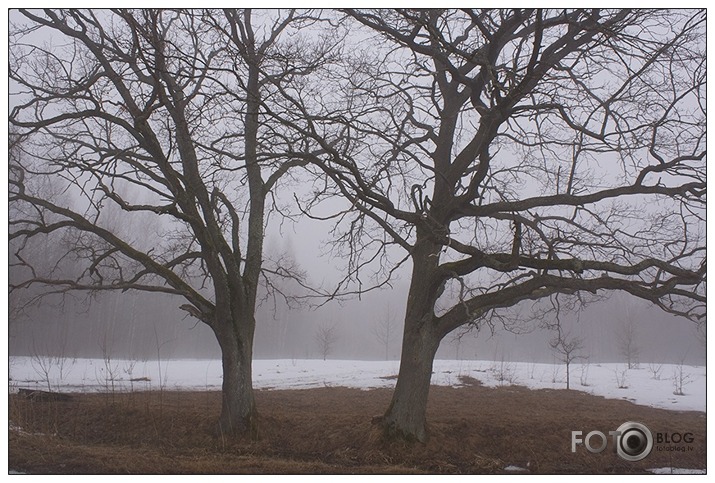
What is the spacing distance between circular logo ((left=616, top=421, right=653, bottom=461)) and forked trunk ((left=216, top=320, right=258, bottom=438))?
18.8ft

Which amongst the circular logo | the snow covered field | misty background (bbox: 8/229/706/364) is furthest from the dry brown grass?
misty background (bbox: 8/229/706/364)

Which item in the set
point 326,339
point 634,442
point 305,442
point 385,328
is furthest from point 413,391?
point 385,328

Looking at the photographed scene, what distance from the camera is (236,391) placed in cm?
888

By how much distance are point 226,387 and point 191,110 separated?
486 cm

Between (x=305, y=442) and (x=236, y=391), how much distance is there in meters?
1.48

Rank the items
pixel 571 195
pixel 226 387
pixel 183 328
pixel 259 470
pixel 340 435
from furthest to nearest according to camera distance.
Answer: pixel 183 328, pixel 226 387, pixel 340 435, pixel 571 195, pixel 259 470

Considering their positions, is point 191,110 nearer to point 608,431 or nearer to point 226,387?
point 226,387

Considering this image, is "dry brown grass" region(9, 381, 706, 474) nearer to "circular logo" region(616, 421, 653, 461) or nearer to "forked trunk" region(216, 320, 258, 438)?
"circular logo" region(616, 421, 653, 461)

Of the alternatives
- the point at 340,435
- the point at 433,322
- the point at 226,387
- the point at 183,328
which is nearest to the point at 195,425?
the point at 226,387

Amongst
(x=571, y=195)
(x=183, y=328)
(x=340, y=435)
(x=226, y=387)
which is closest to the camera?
(x=571, y=195)

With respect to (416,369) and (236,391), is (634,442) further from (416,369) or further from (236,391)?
(236,391)

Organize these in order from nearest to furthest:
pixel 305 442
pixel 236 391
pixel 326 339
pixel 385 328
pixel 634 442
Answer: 1. pixel 634 442
2. pixel 305 442
3. pixel 236 391
4. pixel 326 339
5. pixel 385 328

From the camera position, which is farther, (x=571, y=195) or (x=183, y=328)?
(x=183, y=328)

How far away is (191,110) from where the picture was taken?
356 inches
